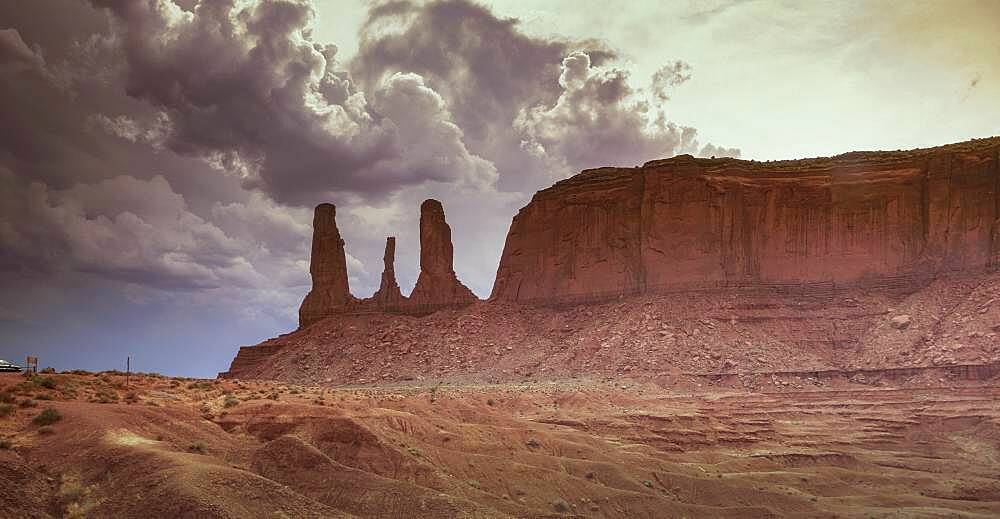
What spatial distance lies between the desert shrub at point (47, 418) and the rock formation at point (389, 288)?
196 feet

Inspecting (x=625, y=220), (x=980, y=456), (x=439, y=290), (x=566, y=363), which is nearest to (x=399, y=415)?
(x=980, y=456)

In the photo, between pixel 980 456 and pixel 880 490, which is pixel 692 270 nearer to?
pixel 980 456

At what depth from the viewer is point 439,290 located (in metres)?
79.2

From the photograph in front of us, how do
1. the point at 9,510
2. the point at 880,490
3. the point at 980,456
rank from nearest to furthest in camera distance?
the point at 9,510
the point at 880,490
the point at 980,456

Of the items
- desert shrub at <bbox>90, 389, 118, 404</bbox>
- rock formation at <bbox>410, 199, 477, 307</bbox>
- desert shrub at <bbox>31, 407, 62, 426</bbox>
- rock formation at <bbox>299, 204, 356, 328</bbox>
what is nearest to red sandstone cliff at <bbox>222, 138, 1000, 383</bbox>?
rock formation at <bbox>410, 199, 477, 307</bbox>

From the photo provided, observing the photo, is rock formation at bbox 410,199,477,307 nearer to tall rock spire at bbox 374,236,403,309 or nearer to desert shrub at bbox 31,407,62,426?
tall rock spire at bbox 374,236,403,309

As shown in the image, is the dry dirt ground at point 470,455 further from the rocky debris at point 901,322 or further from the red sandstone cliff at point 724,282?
the red sandstone cliff at point 724,282

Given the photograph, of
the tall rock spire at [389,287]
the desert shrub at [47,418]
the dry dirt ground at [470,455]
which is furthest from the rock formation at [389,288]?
the desert shrub at [47,418]

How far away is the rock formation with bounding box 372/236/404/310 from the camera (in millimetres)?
79812

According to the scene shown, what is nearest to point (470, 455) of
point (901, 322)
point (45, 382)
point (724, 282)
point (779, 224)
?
point (45, 382)

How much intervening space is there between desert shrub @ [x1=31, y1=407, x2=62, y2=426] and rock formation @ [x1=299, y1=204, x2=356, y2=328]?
206ft

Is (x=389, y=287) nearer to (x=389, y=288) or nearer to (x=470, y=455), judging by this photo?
(x=389, y=288)

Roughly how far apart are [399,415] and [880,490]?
57.6 ft

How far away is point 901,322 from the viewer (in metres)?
52.0
